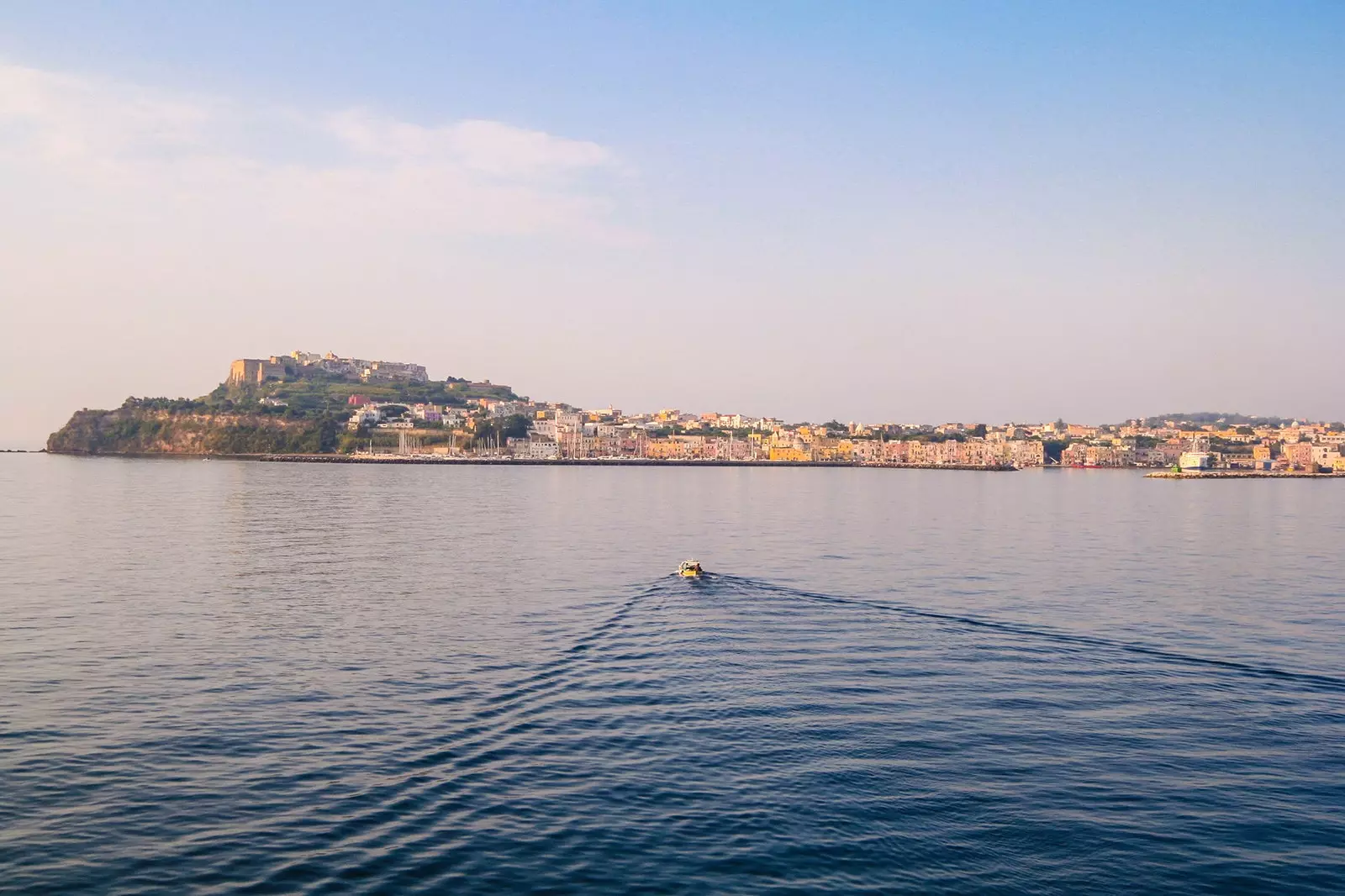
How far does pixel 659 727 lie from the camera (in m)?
16.2

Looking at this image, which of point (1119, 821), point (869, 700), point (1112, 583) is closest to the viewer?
point (1119, 821)

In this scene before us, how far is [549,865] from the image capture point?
A: 10.9m

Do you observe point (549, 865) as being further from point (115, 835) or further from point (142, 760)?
point (142, 760)

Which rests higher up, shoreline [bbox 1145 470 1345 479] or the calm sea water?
shoreline [bbox 1145 470 1345 479]

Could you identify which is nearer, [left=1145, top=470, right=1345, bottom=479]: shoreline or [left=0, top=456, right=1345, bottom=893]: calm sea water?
[left=0, top=456, right=1345, bottom=893]: calm sea water

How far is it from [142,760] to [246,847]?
12.6 feet

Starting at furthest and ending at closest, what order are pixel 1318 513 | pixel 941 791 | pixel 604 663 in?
1. pixel 1318 513
2. pixel 604 663
3. pixel 941 791

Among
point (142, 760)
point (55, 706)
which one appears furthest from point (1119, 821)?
point (55, 706)

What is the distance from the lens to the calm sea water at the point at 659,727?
11.1 meters

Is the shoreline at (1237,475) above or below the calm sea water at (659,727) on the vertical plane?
above

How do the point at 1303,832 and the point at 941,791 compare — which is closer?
the point at 1303,832

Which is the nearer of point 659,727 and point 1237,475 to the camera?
point 659,727

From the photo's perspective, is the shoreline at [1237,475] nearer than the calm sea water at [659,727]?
No

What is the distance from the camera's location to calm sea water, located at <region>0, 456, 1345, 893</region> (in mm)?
11133
